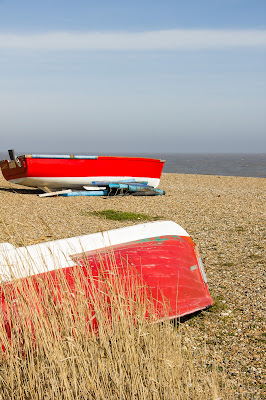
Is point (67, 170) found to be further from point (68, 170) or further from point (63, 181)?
point (63, 181)

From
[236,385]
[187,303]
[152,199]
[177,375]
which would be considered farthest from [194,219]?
[177,375]

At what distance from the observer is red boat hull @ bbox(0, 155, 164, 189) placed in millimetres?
12930

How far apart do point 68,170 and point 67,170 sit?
1.3 inches

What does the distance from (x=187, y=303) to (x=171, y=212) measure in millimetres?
6706

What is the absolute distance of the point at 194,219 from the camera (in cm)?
1042

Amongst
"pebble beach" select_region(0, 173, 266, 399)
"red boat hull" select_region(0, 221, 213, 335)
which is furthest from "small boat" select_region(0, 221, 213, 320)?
"pebble beach" select_region(0, 173, 266, 399)

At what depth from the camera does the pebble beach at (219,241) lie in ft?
12.7

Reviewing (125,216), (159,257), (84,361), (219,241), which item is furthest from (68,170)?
(84,361)

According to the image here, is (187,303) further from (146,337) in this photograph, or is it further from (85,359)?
(85,359)

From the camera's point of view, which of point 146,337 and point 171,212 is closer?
point 146,337

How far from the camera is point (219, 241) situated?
8.21 metres

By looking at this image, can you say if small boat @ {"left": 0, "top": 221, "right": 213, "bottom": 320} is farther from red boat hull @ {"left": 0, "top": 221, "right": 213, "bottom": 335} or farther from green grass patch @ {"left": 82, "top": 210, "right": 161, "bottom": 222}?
green grass patch @ {"left": 82, "top": 210, "right": 161, "bottom": 222}

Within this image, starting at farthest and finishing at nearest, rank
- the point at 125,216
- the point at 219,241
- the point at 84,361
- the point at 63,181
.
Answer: the point at 63,181 < the point at 125,216 < the point at 219,241 < the point at 84,361

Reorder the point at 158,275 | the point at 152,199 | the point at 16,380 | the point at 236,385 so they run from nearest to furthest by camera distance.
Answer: the point at 16,380 → the point at 236,385 → the point at 158,275 → the point at 152,199
